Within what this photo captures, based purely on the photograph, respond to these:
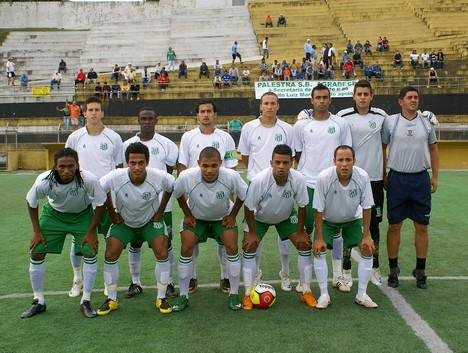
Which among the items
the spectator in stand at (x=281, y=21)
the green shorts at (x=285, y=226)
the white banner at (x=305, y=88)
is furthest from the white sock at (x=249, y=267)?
the spectator in stand at (x=281, y=21)

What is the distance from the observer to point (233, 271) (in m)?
5.36

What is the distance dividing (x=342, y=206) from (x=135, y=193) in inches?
79.5

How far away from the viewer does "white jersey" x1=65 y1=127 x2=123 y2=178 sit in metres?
6.16

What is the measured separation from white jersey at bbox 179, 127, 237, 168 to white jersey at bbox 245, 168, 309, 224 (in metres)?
0.93

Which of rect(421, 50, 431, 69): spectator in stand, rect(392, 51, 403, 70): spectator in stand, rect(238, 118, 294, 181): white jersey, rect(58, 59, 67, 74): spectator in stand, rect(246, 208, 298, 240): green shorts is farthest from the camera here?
rect(58, 59, 67, 74): spectator in stand

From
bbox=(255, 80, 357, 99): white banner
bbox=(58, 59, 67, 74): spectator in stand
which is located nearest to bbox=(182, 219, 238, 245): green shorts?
bbox=(255, 80, 357, 99): white banner

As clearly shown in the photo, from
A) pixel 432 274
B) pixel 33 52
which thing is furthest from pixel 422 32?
pixel 432 274

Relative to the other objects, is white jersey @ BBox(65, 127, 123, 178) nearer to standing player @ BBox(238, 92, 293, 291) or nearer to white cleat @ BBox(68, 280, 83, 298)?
white cleat @ BBox(68, 280, 83, 298)

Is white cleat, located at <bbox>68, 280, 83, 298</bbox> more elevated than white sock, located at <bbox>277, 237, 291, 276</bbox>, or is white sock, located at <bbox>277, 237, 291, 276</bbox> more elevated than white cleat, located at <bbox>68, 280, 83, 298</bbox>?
white sock, located at <bbox>277, 237, 291, 276</bbox>

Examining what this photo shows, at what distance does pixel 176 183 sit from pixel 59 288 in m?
1.92

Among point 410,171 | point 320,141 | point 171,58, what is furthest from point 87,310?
point 171,58

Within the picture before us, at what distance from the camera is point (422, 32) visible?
3744 cm

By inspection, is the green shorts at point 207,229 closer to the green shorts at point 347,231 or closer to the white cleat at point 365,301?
the green shorts at point 347,231

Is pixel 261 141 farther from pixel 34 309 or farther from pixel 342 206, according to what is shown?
pixel 34 309
